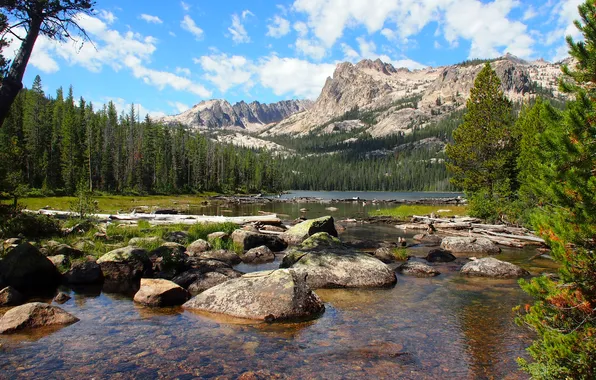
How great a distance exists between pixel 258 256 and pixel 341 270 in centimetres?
676

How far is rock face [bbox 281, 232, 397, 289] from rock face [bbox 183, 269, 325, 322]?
3.19m

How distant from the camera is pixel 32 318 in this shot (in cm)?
927

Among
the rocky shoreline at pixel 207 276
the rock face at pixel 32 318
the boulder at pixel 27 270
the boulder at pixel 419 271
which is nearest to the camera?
the rock face at pixel 32 318

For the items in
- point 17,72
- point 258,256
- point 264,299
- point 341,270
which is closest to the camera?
point 17,72

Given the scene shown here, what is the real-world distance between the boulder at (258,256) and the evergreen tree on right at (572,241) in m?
15.5

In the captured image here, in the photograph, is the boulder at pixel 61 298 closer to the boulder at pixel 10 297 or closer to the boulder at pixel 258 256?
the boulder at pixel 10 297

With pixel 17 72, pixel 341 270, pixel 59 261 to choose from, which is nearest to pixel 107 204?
pixel 59 261

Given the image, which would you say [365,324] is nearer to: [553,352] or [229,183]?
[553,352]

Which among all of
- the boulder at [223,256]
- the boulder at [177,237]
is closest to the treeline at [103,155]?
the boulder at [177,237]

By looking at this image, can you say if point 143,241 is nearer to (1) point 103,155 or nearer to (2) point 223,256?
(2) point 223,256

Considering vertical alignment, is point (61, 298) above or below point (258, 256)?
above

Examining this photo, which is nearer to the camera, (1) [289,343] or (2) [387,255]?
(1) [289,343]

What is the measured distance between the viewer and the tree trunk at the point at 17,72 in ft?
28.1

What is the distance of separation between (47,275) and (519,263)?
23.0 metres
